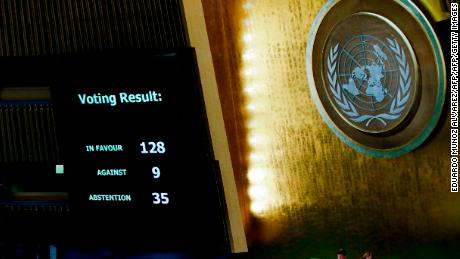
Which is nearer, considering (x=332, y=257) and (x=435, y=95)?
(x=435, y=95)

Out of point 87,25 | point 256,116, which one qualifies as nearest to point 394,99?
point 256,116

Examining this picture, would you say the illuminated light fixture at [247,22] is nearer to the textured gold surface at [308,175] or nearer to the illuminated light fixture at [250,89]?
the textured gold surface at [308,175]

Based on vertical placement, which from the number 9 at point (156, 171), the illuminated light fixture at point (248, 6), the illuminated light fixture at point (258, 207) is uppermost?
the illuminated light fixture at point (248, 6)

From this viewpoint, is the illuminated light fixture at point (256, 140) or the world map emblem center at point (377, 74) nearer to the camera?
the world map emblem center at point (377, 74)

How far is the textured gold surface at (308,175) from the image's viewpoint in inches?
179

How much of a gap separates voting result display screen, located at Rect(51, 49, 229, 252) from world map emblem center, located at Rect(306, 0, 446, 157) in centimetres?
99

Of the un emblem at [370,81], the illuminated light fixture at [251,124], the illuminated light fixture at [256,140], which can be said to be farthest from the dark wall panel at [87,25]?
the un emblem at [370,81]

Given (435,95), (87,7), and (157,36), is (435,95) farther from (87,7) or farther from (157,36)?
(87,7)

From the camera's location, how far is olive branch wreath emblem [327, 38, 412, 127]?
4.45 meters

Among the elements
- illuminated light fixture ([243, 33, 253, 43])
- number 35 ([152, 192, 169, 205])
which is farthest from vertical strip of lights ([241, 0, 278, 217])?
number 35 ([152, 192, 169, 205])

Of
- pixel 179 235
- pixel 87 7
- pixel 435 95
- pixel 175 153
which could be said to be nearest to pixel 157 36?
pixel 87 7

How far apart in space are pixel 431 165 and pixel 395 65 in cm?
70

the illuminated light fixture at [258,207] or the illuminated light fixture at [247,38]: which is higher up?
the illuminated light fixture at [247,38]

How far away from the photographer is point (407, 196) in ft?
15.3
